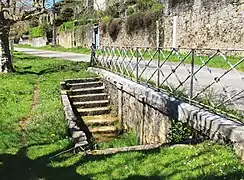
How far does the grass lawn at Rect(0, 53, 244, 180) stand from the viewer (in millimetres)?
4754

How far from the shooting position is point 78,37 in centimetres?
3944

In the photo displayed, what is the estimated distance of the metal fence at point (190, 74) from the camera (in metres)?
6.02

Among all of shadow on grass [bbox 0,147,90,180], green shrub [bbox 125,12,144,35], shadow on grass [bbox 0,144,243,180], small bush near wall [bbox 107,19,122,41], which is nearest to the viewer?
shadow on grass [bbox 0,144,243,180]

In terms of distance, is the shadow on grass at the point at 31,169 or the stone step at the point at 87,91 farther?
the stone step at the point at 87,91

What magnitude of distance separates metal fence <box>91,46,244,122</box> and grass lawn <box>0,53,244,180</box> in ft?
3.24

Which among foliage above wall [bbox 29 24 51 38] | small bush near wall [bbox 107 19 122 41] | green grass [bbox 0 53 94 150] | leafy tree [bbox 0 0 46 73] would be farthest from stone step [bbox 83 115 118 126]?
foliage above wall [bbox 29 24 51 38]

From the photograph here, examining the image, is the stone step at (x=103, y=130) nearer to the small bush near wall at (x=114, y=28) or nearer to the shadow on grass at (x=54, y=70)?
the shadow on grass at (x=54, y=70)

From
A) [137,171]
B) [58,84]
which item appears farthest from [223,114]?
[58,84]

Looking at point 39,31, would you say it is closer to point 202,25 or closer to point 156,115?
point 202,25

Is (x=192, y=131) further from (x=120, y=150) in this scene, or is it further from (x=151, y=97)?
(x=151, y=97)

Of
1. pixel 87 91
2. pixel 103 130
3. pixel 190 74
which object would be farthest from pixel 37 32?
pixel 190 74

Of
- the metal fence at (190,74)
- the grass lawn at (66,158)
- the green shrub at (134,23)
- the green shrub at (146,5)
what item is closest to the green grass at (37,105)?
the grass lawn at (66,158)

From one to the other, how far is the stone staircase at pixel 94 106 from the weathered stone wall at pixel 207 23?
272 inches

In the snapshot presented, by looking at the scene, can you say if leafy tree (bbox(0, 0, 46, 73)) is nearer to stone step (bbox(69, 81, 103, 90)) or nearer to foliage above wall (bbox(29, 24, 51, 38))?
stone step (bbox(69, 81, 103, 90))
